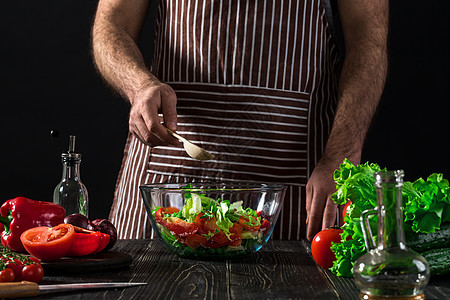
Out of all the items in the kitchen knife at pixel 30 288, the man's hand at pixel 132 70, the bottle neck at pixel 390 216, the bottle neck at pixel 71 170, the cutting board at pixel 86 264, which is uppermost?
the man's hand at pixel 132 70

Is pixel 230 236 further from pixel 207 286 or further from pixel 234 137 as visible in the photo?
pixel 234 137

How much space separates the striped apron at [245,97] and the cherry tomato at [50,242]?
67 cm

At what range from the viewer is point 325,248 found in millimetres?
1232

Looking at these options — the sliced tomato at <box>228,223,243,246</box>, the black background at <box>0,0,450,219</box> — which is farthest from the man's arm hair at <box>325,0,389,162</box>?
the black background at <box>0,0,450,219</box>

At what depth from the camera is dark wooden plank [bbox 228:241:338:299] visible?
103 cm

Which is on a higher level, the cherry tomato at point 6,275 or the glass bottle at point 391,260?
the glass bottle at point 391,260

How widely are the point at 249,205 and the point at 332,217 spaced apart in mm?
316

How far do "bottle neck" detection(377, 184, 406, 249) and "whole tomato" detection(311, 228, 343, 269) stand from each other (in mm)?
338

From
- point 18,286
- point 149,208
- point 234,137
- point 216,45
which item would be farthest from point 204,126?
point 18,286

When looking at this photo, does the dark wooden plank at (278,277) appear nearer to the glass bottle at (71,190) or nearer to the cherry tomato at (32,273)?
the cherry tomato at (32,273)

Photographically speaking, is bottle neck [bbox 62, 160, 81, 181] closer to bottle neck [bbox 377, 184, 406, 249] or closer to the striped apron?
the striped apron

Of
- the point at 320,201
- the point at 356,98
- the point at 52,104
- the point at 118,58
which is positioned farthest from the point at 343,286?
the point at 52,104

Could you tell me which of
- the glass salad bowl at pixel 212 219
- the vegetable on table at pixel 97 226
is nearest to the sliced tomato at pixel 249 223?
the glass salad bowl at pixel 212 219

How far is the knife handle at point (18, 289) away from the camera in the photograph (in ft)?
3.23
